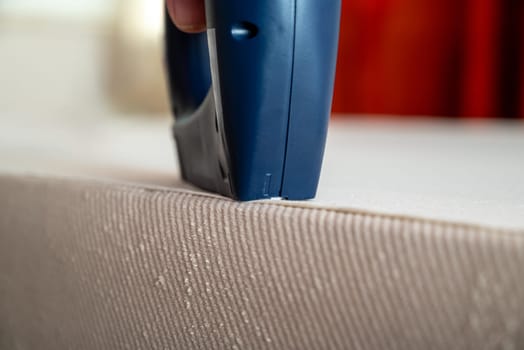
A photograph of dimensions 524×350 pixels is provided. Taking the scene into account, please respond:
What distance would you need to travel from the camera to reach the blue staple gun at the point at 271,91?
0.33m

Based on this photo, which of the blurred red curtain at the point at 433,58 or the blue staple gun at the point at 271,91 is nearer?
the blue staple gun at the point at 271,91

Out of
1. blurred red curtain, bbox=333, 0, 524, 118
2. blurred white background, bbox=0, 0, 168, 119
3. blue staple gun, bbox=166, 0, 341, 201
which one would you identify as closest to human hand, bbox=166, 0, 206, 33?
blue staple gun, bbox=166, 0, 341, 201

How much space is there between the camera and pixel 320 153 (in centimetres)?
38

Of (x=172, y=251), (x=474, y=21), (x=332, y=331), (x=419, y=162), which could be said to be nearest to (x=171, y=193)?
(x=172, y=251)

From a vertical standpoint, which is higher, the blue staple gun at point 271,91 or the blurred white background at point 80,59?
the blue staple gun at point 271,91

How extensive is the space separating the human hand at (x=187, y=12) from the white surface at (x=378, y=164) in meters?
0.13

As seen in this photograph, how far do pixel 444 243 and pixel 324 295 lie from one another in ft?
0.24

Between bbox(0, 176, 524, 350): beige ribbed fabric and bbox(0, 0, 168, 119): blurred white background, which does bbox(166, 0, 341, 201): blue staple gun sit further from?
bbox(0, 0, 168, 119): blurred white background

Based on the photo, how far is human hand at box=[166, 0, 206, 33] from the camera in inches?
14.9

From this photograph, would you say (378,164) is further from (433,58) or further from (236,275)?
(433,58)

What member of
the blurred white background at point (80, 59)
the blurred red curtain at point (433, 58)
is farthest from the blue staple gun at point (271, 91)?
the blurred red curtain at point (433, 58)

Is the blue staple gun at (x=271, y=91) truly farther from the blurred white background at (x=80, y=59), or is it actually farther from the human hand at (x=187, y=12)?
the blurred white background at (x=80, y=59)

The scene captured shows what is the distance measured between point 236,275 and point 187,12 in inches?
6.8

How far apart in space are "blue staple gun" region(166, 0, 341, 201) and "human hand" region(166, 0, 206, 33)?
0.10 feet
